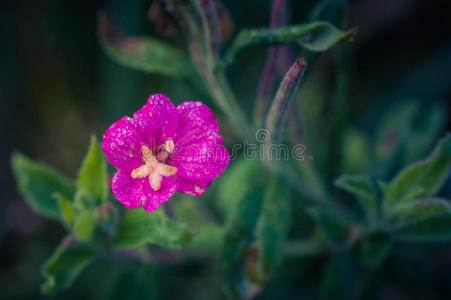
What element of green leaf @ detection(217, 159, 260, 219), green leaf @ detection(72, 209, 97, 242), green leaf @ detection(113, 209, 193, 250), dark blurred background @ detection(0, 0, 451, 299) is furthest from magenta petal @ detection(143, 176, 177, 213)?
dark blurred background @ detection(0, 0, 451, 299)

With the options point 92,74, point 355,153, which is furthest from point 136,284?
point 92,74

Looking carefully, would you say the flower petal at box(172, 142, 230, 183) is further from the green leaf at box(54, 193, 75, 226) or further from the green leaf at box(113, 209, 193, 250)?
the green leaf at box(54, 193, 75, 226)

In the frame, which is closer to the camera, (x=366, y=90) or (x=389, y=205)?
(x=389, y=205)

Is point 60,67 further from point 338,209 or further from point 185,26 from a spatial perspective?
point 338,209

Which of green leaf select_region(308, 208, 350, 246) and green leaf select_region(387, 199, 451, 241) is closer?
green leaf select_region(387, 199, 451, 241)

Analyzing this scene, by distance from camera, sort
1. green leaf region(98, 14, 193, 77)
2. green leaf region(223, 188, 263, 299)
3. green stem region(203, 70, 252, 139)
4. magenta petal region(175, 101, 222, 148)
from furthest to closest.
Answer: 1. green leaf region(98, 14, 193, 77)
2. green stem region(203, 70, 252, 139)
3. green leaf region(223, 188, 263, 299)
4. magenta petal region(175, 101, 222, 148)

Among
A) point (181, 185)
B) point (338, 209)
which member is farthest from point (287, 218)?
point (181, 185)

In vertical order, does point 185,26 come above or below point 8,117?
below

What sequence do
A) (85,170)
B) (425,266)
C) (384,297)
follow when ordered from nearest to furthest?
(85,170)
(425,266)
(384,297)
